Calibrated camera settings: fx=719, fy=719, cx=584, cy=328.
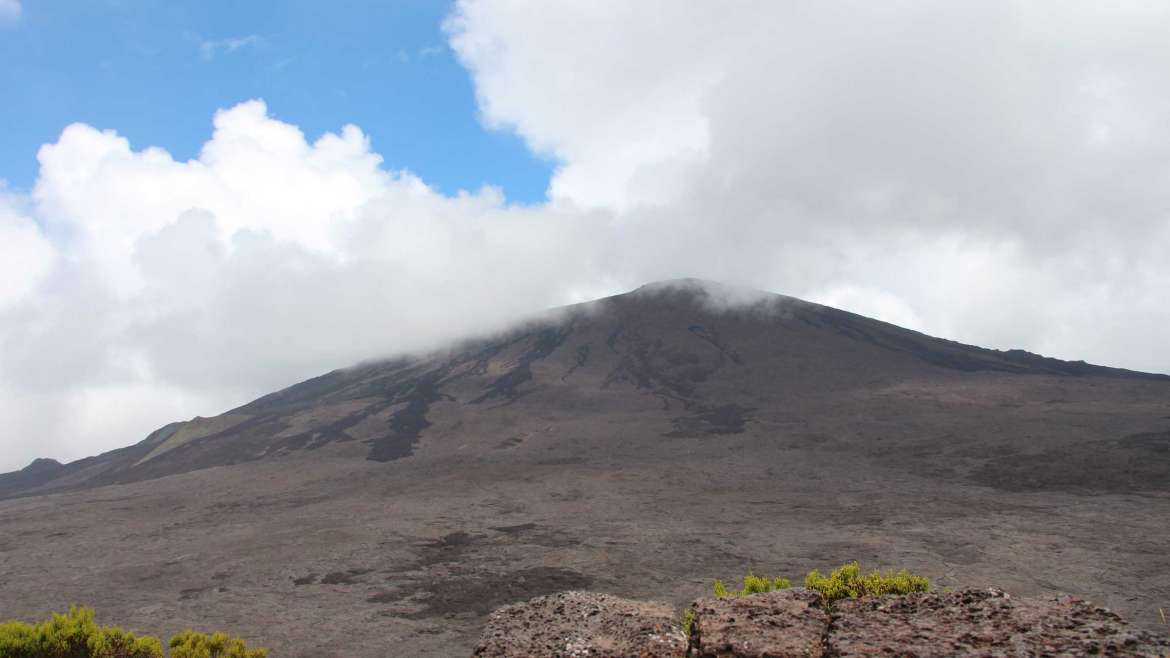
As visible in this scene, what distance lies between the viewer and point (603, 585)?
18.0 meters

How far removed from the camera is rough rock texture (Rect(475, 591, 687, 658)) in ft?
15.7

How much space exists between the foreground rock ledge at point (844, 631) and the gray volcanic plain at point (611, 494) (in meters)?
9.77

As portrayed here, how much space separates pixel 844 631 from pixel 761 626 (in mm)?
482

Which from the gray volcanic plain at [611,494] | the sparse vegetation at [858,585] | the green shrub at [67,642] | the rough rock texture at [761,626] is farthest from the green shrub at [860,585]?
the gray volcanic plain at [611,494]

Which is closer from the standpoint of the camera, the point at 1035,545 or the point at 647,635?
the point at 647,635

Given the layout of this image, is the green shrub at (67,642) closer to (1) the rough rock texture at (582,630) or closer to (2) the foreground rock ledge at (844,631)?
(1) the rough rock texture at (582,630)

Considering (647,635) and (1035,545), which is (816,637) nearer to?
(647,635)

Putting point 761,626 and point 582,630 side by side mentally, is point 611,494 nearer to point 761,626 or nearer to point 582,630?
point 582,630

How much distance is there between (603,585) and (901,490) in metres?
18.4

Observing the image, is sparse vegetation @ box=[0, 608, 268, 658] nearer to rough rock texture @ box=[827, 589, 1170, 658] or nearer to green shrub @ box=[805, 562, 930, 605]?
green shrub @ box=[805, 562, 930, 605]

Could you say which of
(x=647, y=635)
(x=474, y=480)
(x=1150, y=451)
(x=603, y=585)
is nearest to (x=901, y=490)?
(x=1150, y=451)

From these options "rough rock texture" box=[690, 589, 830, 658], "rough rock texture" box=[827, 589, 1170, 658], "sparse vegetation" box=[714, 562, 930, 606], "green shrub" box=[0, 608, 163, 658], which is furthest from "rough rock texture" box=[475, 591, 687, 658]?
"green shrub" box=[0, 608, 163, 658]

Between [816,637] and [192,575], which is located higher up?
[816,637]

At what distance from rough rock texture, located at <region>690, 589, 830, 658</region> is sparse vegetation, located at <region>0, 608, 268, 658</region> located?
182 inches
